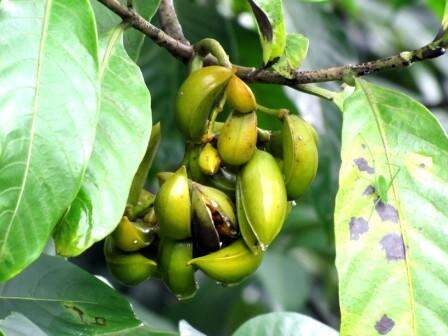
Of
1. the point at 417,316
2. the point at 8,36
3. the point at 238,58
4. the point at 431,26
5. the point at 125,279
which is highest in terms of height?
the point at 8,36

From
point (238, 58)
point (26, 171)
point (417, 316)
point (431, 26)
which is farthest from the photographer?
point (431, 26)

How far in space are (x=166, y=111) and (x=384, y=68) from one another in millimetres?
985

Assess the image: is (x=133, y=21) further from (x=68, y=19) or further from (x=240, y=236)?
(x=240, y=236)

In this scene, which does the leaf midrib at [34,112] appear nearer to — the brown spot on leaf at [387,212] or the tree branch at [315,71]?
the tree branch at [315,71]

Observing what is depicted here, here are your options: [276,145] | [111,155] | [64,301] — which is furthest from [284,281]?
[111,155]

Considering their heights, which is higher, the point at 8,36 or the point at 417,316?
the point at 8,36

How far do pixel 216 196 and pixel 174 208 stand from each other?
0.16 feet

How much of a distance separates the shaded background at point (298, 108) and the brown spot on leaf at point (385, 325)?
675 millimetres

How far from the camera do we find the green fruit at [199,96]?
3.29 ft

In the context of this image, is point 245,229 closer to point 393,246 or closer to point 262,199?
point 262,199

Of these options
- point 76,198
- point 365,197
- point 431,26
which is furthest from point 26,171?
point 431,26

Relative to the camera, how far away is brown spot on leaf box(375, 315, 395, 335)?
0.98 m

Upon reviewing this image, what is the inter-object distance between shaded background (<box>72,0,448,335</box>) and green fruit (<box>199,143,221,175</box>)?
0.60m

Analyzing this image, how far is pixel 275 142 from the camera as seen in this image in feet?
3.45
